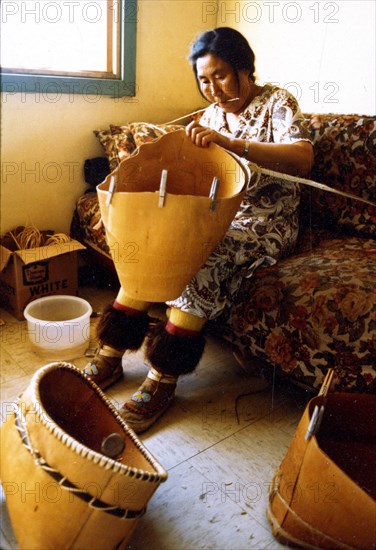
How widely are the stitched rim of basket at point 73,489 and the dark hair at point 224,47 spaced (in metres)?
1.15

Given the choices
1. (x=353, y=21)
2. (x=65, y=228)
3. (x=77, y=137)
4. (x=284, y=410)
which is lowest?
(x=284, y=410)

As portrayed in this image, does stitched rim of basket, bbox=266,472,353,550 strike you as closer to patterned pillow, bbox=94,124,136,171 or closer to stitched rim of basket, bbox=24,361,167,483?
stitched rim of basket, bbox=24,361,167,483

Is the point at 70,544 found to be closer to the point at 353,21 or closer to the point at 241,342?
the point at 241,342

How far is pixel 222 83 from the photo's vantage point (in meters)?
1.48

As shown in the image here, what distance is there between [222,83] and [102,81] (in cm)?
84

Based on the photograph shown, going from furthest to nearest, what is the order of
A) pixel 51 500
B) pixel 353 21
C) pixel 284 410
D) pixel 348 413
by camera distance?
pixel 353 21, pixel 284 410, pixel 348 413, pixel 51 500

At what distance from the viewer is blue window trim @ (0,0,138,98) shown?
1.89m

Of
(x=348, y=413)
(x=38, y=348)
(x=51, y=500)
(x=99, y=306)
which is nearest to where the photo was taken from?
(x=51, y=500)

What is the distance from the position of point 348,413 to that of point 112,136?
1.53m

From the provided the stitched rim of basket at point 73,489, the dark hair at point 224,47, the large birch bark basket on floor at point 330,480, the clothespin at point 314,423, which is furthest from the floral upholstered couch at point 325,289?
the stitched rim of basket at point 73,489

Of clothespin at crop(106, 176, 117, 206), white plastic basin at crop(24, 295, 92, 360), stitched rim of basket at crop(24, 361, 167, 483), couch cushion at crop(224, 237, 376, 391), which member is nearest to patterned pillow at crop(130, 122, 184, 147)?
white plastic basin at crop(24, 295, 92, 360)

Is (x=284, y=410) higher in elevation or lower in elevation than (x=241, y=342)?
lower

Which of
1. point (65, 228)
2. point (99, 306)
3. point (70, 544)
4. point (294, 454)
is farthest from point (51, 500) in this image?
point (65, 228)

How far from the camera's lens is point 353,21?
6.31ft
